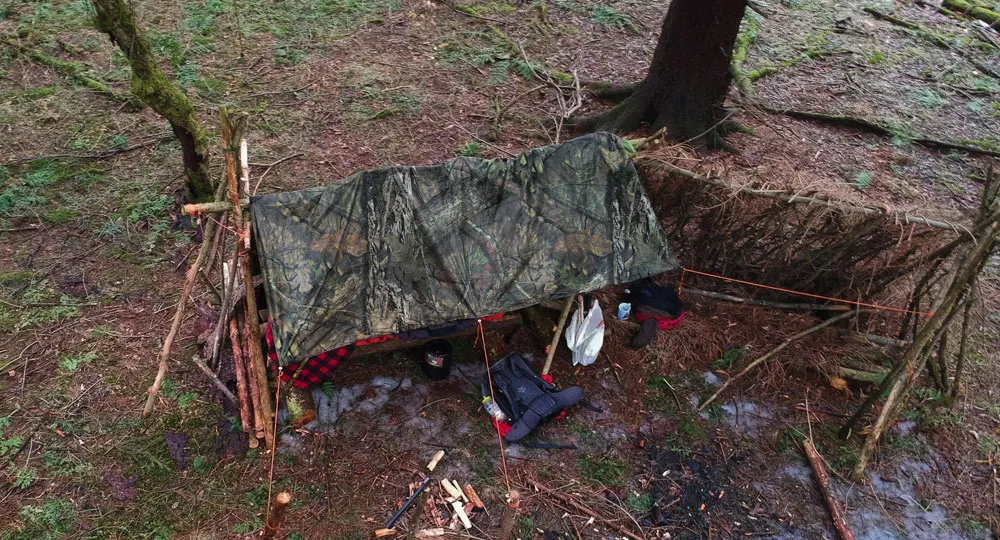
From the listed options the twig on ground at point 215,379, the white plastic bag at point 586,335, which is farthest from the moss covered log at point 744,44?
the twig on ground at point 215,379

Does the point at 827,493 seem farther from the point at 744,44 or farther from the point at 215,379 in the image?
the point at 744,44

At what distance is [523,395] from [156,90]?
190 inches

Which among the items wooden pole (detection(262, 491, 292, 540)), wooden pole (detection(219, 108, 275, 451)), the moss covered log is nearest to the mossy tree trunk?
wooden pole (detection(219, 108, 275, 451))

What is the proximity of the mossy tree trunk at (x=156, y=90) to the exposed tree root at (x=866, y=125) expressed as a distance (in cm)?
840

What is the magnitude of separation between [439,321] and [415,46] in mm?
7036

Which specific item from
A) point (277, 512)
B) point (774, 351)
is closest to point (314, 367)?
point (277, 512)

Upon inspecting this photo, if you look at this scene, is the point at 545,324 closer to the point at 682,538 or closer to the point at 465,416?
the point at 465,416

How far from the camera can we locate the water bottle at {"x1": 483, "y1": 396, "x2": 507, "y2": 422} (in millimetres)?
5230

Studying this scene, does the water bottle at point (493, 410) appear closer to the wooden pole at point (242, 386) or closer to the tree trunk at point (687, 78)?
the wooden pole at point (242, 386)

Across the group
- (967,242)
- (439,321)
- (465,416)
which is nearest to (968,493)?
(967,242)

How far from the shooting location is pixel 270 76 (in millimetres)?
9109

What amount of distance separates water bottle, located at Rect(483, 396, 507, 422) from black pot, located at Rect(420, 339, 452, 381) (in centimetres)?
52

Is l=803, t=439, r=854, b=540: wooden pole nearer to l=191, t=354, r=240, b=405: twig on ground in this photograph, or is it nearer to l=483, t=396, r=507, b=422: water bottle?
l=483, t=396, r=507, b=422: water bottle

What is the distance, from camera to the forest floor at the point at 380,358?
478 cm
